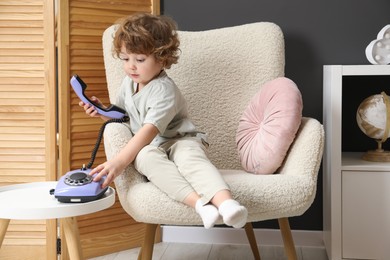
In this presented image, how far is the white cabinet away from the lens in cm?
201

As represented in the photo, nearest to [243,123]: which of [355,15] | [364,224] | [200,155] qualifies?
[200,155]

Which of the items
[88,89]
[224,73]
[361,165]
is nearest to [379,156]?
[361,165]

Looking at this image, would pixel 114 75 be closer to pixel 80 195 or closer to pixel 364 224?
pixel 80 195

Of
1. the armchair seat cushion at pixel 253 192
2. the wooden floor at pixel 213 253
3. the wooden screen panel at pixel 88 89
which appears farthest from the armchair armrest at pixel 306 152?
the wooden screen panel at pixel 88 89

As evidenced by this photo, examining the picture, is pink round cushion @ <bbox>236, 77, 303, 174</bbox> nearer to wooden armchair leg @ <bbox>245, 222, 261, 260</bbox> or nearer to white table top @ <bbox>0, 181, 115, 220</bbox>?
wooden armchair leg @ <bbox>245, 222, 261, 260</bbox>

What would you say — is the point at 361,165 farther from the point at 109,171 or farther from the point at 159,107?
the point at 109,171

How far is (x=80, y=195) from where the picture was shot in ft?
4.74

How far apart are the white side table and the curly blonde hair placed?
0.45 metres

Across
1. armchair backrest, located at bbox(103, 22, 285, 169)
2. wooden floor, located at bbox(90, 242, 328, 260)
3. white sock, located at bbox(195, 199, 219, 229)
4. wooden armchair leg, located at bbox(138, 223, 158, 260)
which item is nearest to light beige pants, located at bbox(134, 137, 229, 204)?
white sock, located at bbox(195, 199, 219, 229)

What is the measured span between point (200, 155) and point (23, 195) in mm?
512

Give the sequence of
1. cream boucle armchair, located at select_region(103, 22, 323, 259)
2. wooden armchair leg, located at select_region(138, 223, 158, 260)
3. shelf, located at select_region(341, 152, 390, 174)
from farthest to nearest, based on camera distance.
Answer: cream boucle armchair, located at select_region(103, 22, 323, 259) < shelf, located at select_region(341, 152, 390, 174) < wooden armchair leg, located at select_region(138, 223, 158, 260)

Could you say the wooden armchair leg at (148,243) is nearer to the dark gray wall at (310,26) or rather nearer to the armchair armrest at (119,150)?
the armchair armrest at (119,150)

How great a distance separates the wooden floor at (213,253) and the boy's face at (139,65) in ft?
2.69

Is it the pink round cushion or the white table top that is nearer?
the white table top
